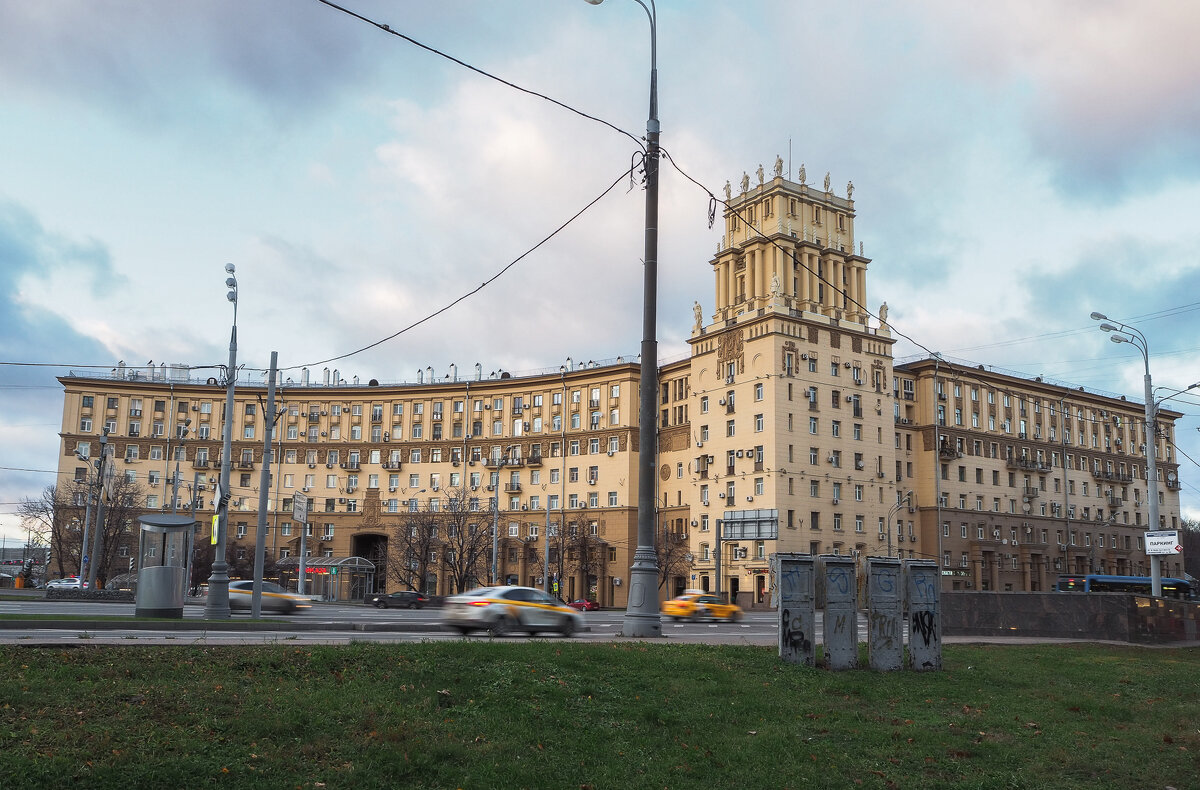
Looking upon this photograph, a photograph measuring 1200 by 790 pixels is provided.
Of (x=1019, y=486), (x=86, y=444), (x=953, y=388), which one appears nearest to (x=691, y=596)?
(x=953, y=388)

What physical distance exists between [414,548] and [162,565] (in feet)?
204

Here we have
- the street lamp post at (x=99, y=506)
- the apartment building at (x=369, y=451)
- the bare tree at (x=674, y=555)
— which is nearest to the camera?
the street lamp post at (x=99, y=506)

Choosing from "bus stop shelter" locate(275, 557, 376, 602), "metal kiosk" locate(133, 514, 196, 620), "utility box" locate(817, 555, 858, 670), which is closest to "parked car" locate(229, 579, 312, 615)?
"metal kiosk" locate(133, 514, 196, 620)

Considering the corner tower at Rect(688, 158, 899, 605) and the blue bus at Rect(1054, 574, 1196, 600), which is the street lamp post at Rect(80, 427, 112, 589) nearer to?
the corner tower at Rect(688, 158, 899, 605)

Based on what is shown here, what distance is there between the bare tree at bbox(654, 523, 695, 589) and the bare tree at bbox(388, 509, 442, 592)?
20568 mm

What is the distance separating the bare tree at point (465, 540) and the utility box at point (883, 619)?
69.7 meters

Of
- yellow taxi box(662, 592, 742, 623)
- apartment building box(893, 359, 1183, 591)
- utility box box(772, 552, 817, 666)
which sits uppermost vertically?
apartment building box(893, 359, 1183, 591)

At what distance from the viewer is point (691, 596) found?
A: 50.4 m

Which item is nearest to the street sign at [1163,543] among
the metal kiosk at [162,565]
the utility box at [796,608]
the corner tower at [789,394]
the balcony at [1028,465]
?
the utility box at [796,608]

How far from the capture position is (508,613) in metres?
25.2

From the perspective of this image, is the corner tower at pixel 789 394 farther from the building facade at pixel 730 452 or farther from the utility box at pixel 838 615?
the utility box at pixel 838 615

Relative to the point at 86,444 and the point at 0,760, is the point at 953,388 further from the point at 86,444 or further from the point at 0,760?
the point at 0,760

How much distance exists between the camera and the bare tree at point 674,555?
8169 cm

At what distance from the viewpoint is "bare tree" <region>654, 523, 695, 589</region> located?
8169cm
